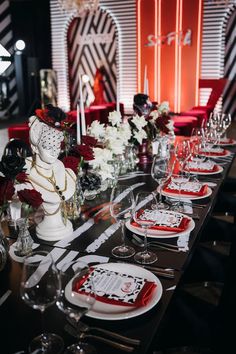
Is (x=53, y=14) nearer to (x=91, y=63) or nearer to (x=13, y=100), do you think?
(x=91, y=63)

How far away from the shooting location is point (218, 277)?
1.96 meters

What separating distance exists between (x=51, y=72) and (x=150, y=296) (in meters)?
9.86

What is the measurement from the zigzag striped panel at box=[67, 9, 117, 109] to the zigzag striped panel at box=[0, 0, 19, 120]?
6.67ft

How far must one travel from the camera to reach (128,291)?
1.18 metres

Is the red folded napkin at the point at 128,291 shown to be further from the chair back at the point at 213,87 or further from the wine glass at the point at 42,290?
the chair back at the point at 213,87

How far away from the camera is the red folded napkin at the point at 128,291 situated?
1118 millimetres

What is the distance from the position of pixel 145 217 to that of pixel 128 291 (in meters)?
0.54

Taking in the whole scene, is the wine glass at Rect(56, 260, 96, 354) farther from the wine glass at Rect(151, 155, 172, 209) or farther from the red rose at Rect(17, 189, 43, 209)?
the wine glass at Rect(151, 155, 172, 209)

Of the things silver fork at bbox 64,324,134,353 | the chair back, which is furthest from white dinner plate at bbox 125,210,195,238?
the chair back

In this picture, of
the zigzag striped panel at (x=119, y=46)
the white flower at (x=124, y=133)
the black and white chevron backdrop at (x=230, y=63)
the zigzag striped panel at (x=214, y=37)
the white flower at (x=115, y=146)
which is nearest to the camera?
the white flower at (x=115, y=146)

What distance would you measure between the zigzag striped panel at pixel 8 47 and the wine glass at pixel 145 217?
10.5m

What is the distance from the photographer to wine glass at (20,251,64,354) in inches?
38.6

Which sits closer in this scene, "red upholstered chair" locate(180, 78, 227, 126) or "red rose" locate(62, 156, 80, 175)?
"red rose" locate(62, 156, 80, 175)

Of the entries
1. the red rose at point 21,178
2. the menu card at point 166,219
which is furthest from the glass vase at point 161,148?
the red rose at point 21,178
